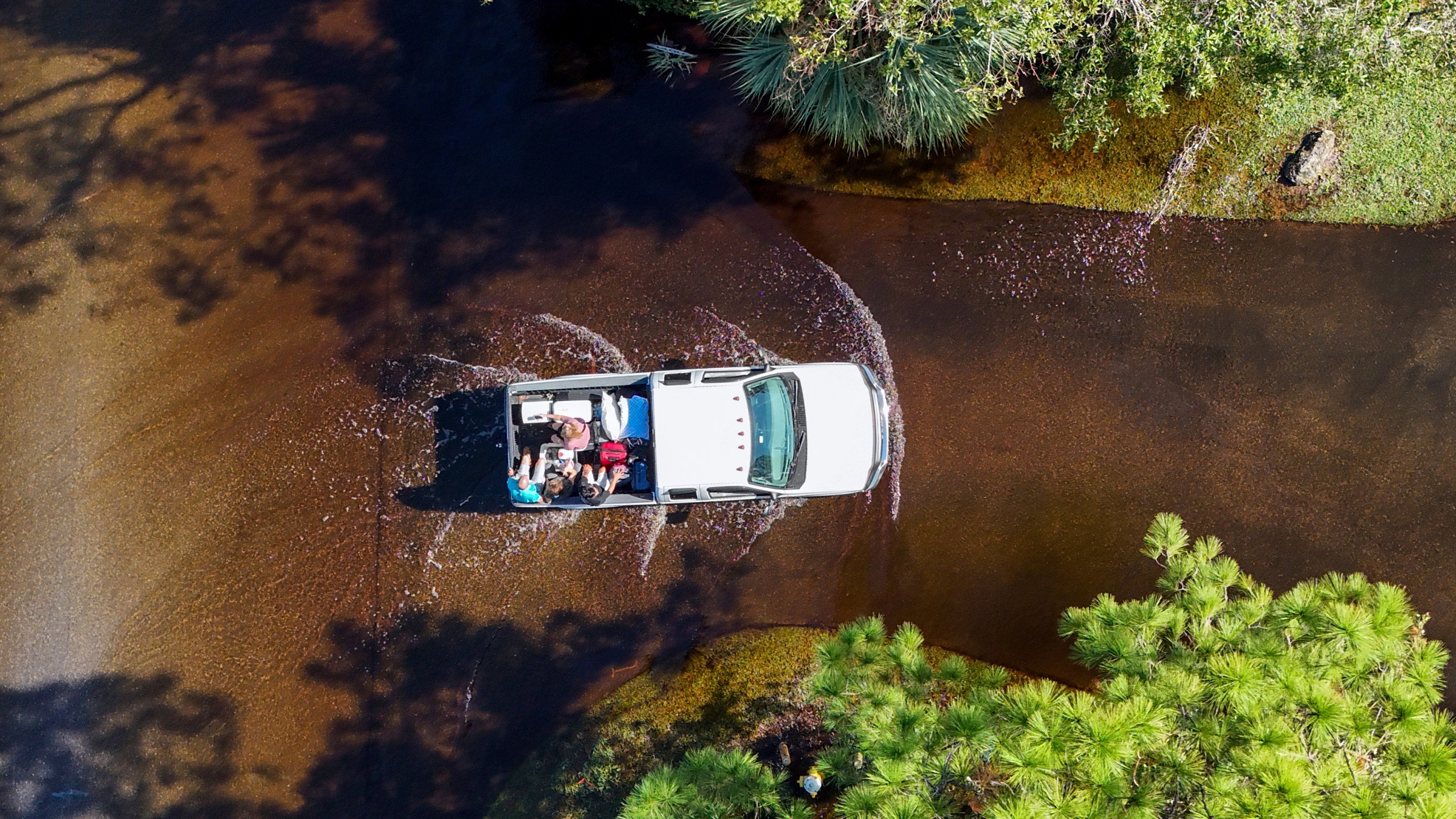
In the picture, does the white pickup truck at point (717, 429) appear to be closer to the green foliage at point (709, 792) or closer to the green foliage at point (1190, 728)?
the green foliage at point (1190, 728)

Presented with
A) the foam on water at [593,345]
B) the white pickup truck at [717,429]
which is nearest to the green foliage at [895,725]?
the white pickup truck at [717,429]

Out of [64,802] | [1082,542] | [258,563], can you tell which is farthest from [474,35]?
[64,802]

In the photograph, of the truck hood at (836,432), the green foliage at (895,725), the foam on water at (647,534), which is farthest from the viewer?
the foam on water at (647,534)

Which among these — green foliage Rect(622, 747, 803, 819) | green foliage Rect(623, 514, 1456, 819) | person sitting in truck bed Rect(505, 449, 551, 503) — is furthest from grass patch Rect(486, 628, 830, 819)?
person sitting in truck bed Rect(505, 449, 551, 503)

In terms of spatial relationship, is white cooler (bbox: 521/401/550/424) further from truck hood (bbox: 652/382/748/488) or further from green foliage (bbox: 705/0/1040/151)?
green foliage (bbox: 705/0/1040/151)

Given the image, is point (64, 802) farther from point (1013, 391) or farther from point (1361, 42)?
point (1361, 42)

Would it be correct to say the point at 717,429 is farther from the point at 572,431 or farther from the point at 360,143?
the point at 360,143
